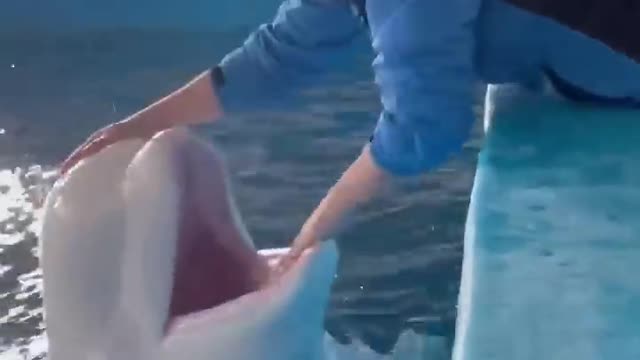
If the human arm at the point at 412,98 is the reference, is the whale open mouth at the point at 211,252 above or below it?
below

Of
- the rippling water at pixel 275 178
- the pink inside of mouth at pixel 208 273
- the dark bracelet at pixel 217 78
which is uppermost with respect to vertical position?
the dark bracelet at pixel 217 78

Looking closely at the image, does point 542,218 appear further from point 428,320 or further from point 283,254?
point 428,320

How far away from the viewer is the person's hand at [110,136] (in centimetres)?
111

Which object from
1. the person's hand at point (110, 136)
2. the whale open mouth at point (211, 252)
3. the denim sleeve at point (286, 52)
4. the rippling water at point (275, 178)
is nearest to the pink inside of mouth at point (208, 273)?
the whale open mouth at point (211, 252)

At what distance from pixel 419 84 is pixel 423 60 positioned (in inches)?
0.8

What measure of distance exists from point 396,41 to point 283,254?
0.21 meters

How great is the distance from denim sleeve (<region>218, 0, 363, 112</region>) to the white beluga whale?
0.27m

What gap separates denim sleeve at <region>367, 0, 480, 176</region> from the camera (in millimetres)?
1022

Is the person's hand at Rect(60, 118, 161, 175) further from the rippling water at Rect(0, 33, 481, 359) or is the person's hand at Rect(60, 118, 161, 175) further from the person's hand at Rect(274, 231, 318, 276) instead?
the rippling water at Rect(0, 33, 481, 359)

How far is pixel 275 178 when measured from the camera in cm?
277

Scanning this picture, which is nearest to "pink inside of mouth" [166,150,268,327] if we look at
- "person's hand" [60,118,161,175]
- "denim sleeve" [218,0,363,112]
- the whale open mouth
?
the whale open mouth

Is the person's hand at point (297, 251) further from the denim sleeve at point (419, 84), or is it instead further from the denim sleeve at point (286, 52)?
the denim sleeve at point (286, 52)

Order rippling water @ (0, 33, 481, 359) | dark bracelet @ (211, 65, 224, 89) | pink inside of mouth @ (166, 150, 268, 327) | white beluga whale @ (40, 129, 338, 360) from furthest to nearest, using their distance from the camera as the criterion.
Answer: rippling water @ (0, 33, 481, 359), dark bracelet @ (211, 65, 224, 89), pink inside of mouth @ (166, 150, 268, 327), white beluga whale @ (40, 129, 338, 360)

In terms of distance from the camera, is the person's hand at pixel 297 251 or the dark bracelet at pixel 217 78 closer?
the person's hand at pixel 297 251
